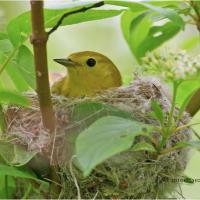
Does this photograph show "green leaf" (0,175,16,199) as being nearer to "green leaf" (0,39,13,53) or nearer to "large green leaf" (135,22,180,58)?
"green leaf" (0,39,13,53)

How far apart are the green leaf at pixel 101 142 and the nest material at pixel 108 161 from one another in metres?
0.49

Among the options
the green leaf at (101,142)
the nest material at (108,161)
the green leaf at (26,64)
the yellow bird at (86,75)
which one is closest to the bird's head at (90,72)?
the yellow bird at (86,75)

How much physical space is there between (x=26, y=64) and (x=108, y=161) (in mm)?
479

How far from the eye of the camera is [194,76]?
1351 mm

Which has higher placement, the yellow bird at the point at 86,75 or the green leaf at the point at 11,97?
the green leaf at the point at 11,97

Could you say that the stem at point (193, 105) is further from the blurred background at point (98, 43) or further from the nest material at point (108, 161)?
the blurred background at point (98, 43)

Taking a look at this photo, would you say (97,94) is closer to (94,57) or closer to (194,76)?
(94,57)

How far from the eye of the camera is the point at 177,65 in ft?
4.38

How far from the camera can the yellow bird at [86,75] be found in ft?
8.29

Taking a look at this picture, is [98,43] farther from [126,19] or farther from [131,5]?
[131,5]

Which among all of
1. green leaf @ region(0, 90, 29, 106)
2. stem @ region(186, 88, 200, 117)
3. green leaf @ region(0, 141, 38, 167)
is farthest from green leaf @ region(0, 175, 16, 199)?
stem @ region(186, 88, 200, 117)

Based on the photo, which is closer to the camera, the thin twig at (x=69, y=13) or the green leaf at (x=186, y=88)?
the thin twig at (x=69, y=13)

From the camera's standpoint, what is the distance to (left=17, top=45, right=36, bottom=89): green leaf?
1647 millimetres

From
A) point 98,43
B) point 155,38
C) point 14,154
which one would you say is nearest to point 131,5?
point 155,38
